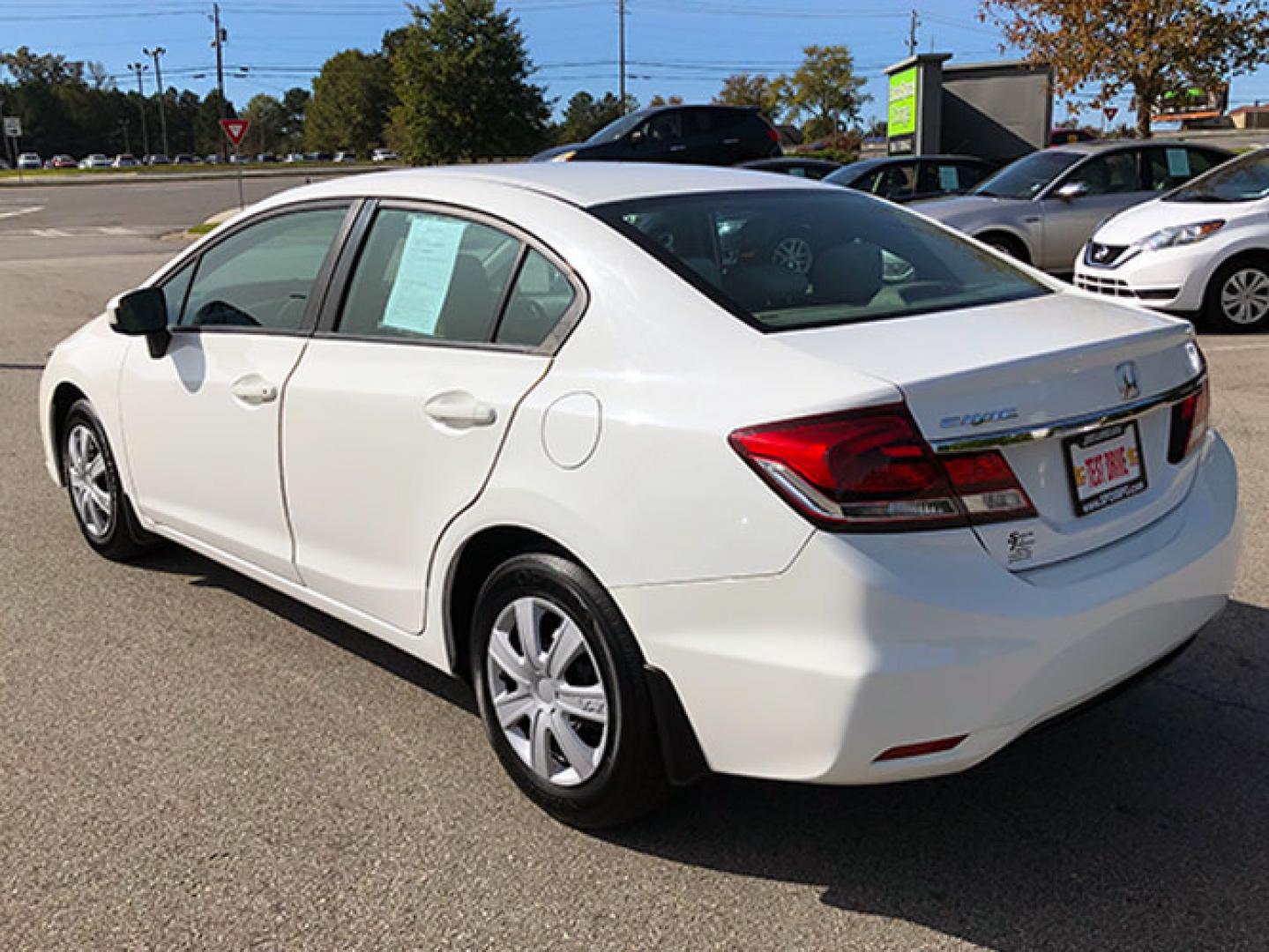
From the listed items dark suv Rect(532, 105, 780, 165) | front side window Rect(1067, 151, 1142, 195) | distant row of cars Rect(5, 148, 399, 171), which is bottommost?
front side window Rect(1067, 151, 1142, 195)

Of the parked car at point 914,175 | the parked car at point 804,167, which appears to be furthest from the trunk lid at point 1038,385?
the parked car at point 804,167

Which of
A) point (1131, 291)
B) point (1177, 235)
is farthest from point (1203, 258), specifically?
point (1131, 291)

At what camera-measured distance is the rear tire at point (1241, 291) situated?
32.0ft

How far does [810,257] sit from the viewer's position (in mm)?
3281

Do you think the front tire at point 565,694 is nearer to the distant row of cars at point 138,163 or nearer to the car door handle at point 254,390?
the car door handle at point 254,390

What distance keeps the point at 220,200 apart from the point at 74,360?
36.9m

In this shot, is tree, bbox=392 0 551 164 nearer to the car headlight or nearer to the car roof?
the car headlight

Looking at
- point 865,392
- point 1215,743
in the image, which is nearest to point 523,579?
point 865,392

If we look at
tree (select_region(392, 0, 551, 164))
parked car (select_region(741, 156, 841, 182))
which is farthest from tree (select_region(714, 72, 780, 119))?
parked car (select_region(741, 156, 841, 182))

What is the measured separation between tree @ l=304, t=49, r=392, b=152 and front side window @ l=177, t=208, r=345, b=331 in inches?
4216

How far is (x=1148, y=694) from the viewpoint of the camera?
12.0ft

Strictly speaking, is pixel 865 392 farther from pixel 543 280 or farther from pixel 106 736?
pixel 106 736

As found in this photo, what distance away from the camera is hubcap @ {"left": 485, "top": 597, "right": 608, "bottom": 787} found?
112 inches

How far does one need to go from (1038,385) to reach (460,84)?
49795 mm
